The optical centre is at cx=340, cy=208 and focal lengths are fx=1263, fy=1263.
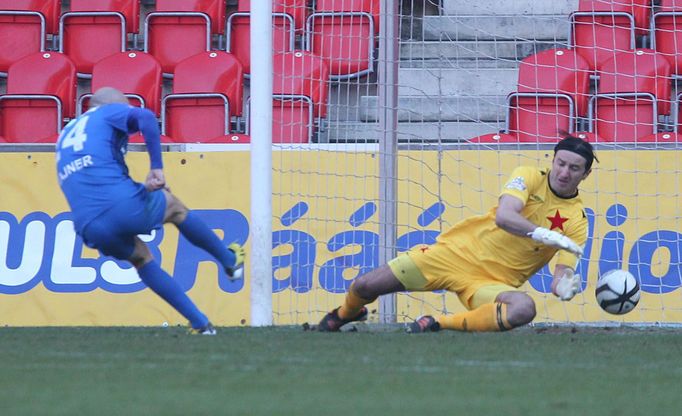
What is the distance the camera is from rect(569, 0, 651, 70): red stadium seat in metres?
10.4

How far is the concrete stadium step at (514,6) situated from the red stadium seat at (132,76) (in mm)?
2578

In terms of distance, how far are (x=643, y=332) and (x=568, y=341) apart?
38.8 inches

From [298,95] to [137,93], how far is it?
6.29 feet

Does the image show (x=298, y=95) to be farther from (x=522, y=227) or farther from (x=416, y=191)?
(x=522, y=227)

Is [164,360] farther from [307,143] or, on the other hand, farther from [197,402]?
[307,143]

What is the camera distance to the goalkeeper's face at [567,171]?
6.49 meters

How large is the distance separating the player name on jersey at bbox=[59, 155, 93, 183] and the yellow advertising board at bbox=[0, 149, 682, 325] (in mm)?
2242

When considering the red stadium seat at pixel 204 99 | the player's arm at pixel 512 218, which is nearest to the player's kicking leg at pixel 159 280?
the player's arm at pixel 512 218

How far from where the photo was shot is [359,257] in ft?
27.7

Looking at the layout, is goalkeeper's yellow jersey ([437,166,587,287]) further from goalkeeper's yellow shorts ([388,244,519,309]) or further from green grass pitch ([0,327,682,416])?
green grass pitch ([0,327,682,416])

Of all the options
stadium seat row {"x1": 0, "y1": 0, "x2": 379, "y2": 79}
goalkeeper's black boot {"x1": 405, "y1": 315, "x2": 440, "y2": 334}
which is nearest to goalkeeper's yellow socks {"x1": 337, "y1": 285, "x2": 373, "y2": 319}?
goalkeeper's black boot {"x1": 405, "y1": 315, "x2": 440, "y2": 334}

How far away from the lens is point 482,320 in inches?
255

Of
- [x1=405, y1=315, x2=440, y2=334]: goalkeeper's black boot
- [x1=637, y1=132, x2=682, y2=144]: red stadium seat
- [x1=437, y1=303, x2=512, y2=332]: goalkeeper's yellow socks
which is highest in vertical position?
[x1=637, y1=132, x2=682, y2=144]: red stadium seat

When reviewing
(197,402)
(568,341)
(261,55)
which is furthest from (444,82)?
(197,402)
